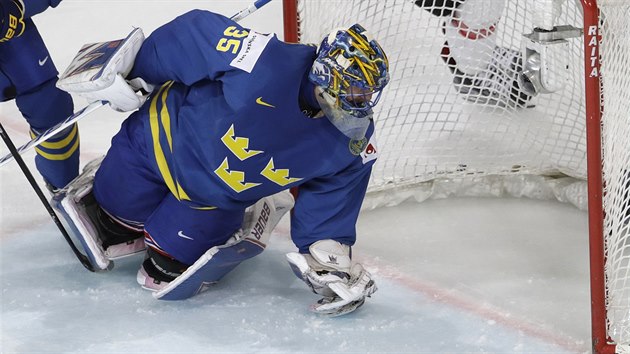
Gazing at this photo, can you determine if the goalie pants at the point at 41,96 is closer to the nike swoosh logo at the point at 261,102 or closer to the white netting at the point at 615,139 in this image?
the nike swoosh logo at the point at 261,102

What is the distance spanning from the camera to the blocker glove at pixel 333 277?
8.61ft

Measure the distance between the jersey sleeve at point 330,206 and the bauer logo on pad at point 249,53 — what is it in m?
0.35

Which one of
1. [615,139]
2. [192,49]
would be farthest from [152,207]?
[615,139]

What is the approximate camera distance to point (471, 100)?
3.39 m

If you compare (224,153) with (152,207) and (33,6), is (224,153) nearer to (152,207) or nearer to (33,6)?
(152,207)

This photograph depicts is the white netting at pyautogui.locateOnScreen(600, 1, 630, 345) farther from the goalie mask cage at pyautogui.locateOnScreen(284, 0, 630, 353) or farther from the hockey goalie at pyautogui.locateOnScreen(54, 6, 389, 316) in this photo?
the goalie mask cage at pyautogui.locateOnScreen(284, 0, 630, 353)

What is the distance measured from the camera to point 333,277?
2.63 m

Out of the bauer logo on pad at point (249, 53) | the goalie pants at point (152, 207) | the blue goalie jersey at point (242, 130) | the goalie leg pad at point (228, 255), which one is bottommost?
the goalie leg pad at point (228, 255)

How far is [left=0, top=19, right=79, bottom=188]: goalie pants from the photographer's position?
2.87 meters

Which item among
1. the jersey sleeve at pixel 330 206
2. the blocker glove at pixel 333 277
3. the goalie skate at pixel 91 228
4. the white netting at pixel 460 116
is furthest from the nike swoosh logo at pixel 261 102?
the white netting at pixel 460 116

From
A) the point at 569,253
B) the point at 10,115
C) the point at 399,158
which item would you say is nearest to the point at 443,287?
the point at 569,253

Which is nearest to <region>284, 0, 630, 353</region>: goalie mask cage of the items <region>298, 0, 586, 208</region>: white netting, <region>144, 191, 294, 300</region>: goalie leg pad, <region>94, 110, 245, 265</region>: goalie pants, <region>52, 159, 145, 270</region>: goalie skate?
<region>298, 0, 586, 208</region>: white netting

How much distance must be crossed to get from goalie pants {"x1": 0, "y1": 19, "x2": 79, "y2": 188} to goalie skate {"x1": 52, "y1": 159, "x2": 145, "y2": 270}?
14cm

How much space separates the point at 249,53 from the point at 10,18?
0.68m
